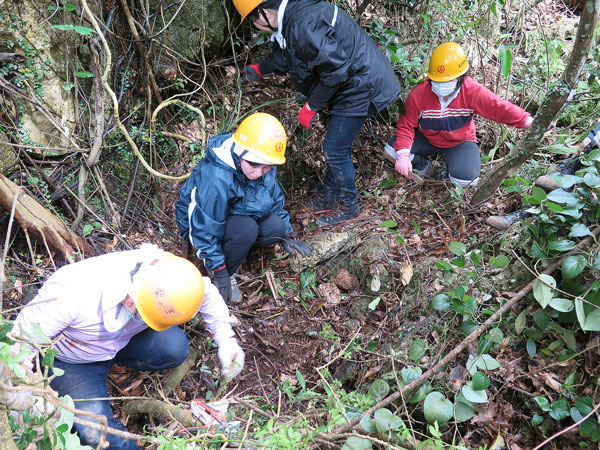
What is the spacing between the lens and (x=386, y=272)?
3.33 m

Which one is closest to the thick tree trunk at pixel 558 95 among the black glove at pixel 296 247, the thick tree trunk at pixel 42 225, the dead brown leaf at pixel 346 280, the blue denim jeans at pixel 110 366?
the dead brown leaf at pixel 346 280

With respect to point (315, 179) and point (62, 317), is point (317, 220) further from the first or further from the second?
point (62, 317)

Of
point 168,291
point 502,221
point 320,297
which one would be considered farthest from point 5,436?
point 502,221

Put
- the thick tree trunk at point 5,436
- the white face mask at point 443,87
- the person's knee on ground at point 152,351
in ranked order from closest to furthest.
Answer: the thick tree trunk at point 5,436
the person's knee on ground at point 152,351
the white face mask at point 443,87

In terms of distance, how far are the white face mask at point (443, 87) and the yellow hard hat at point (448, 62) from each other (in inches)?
1.5

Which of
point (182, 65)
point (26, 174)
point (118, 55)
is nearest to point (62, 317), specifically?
point (26, 174)

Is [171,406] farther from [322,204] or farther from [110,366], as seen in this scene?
[322,204]

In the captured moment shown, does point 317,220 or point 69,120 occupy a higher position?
point 69,120

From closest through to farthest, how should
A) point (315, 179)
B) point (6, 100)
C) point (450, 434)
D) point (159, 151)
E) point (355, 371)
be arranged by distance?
point (450, 434) → point (355, 371) → point (6, 100) → point (159, 151) → point (315, 179)

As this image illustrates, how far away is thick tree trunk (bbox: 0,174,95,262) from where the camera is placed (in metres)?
2.91

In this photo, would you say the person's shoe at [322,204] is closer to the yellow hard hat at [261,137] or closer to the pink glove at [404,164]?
the pink glove at [404,164]

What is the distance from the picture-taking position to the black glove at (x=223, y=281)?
3.30 meters

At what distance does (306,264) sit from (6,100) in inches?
102

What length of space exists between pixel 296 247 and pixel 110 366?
165cm
